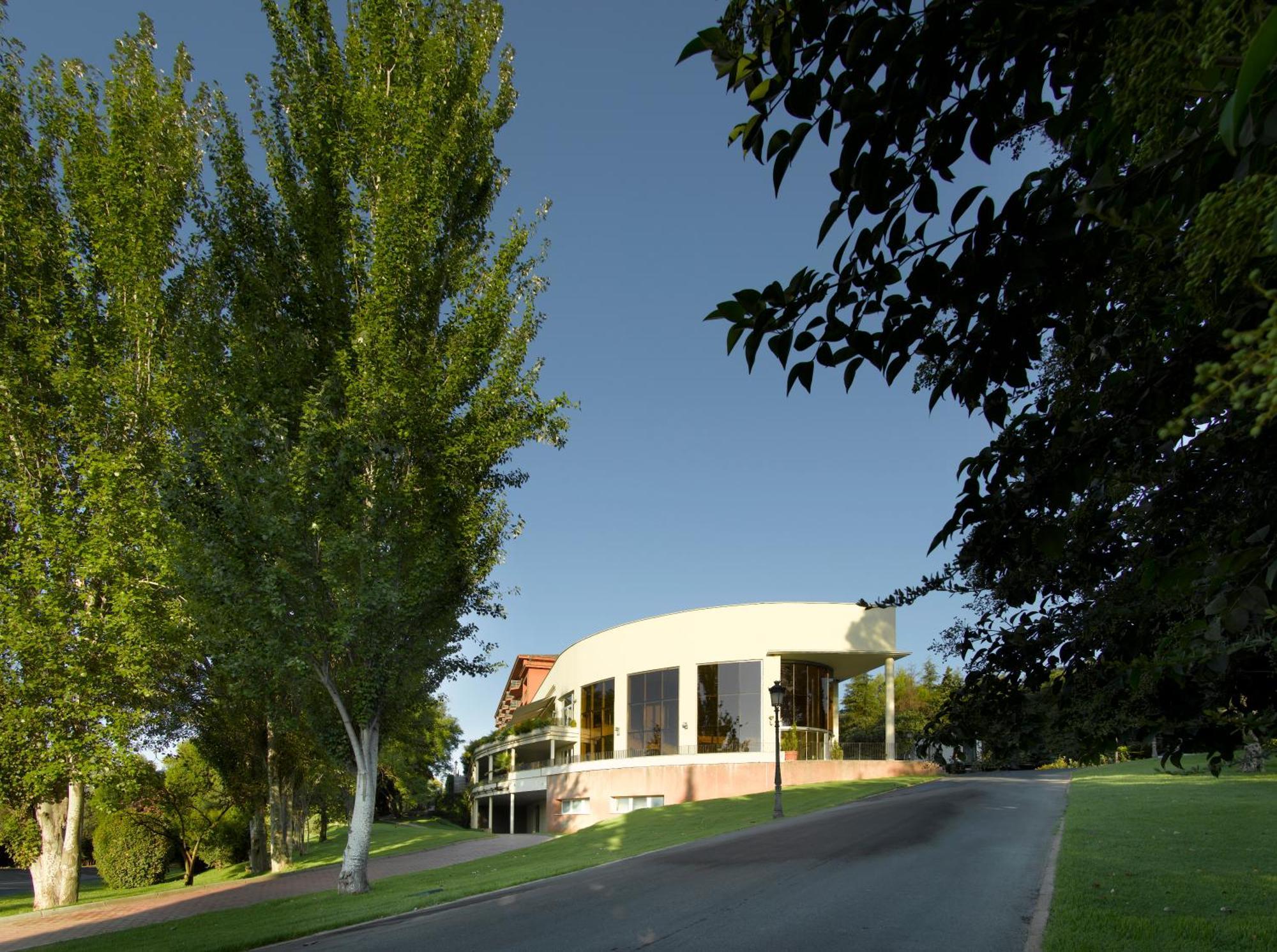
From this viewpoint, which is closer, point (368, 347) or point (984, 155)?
point (984, 155)

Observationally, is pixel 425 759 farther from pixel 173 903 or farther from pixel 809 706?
pixel 173 903

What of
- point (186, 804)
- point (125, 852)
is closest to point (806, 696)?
point (186, 804)

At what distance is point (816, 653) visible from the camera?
124ft

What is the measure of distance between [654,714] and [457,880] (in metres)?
25.0

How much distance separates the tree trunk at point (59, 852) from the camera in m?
18.8

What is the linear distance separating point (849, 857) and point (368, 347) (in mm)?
12267

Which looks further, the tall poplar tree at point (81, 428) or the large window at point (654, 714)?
the large window at point (654, 714)

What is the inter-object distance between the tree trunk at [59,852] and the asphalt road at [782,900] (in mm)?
12269

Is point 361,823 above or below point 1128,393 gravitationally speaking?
below

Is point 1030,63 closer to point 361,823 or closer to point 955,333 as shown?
point 955,333

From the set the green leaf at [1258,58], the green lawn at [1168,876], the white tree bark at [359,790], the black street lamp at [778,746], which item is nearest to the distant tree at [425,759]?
the black street lamp at [778,746]

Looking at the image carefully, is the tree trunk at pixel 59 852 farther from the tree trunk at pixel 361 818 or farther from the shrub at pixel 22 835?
the tree trunk at pixel 361 818

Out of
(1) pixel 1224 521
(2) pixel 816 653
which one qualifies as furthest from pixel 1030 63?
(2) pixel 816 653

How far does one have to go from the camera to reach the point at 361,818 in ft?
51.0
